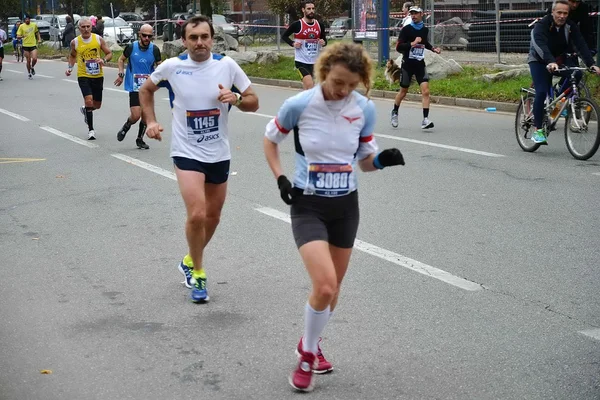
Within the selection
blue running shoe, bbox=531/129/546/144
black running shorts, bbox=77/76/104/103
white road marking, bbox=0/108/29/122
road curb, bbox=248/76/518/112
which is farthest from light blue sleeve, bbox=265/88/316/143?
white road marking, bbox=0/108/29/122

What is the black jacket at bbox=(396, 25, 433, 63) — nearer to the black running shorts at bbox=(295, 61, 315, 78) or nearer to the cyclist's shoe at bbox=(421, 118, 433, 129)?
the cyclist's shoe at bbox=(421, 118, 433, 129)

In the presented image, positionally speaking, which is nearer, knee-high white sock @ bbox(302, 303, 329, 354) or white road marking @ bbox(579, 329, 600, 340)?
knee-high white sock @ bbox(302, 303, 329, 354)

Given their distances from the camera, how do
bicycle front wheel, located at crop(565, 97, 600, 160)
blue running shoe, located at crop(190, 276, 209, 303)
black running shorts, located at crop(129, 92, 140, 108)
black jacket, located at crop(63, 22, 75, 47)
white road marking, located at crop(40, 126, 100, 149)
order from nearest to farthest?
blue running shoe, located at crop(190, 276, 209, 303) < bicycle front wheel, located at crop(565, 97, 600, 160) < black running shorts, located at crop(129, 92, 140, 108) < white road marking, located at crop(40, 126, 100, 149) < black jacket, located at crop(63, 22, 75, 47)

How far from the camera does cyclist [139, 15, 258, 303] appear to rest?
6512 mm

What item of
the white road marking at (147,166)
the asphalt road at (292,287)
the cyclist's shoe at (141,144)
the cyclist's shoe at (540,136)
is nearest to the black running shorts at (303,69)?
the cyclist's shoe at (141,144)

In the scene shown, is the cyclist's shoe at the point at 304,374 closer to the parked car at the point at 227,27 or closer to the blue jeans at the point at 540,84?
the blue jeans at the point at 540,84

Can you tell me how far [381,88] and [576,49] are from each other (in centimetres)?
964

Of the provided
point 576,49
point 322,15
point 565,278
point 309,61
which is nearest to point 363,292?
point 565,278

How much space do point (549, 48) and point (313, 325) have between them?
319 inches

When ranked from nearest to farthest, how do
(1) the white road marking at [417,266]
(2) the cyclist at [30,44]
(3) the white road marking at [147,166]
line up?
(1) the white road marking at [417,266] < (3) the white road marking at [147,166] < (2) the cyclist at [30,44]

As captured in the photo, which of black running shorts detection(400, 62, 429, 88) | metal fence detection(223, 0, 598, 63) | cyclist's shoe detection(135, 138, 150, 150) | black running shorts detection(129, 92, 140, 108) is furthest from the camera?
metal fence detection(223, 0, 598, 63)

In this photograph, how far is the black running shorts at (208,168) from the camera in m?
6.56

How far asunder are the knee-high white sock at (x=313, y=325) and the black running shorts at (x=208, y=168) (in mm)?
1872

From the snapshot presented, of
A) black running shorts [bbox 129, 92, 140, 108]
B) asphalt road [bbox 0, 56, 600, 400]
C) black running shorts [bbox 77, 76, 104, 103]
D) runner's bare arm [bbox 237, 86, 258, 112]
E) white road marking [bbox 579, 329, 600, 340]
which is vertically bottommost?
white road marking [bbox 579, 329, 600, 340]
